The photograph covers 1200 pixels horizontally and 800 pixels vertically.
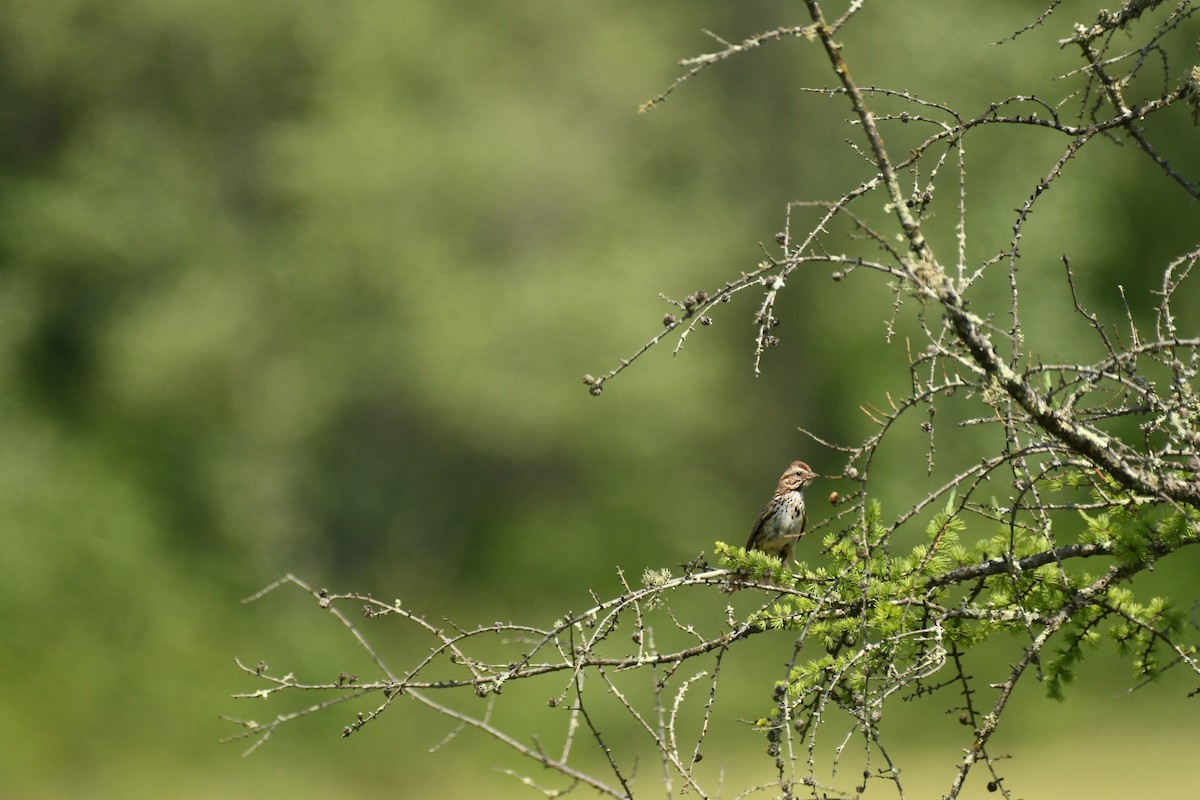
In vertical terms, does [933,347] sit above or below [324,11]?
below

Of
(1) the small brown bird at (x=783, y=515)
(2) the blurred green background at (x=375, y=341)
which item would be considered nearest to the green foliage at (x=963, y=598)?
(1) the small brown bird at (x=783, y=515)

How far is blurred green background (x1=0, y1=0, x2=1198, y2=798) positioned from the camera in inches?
570

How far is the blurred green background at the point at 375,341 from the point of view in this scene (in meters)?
14.5

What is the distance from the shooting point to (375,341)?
14.7 meters

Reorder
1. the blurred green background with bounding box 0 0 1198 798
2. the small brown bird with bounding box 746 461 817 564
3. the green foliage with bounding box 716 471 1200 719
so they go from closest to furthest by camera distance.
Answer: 1. the green foliage with bounding box 716 471 1200 719
2. the small brown bird with bounding box 746 461 817 564
3. the blurred green background with bounding box 0 0 1198 798

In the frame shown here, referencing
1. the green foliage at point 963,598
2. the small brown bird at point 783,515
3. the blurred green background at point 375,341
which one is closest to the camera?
the green foliage at point 963,598

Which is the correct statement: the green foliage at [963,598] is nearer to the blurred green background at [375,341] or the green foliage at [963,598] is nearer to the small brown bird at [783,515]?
the small brown bird at [783,515]

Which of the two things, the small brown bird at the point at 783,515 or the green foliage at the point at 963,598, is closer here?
the green foliage at the point at 963,598

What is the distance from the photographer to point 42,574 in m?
14.7

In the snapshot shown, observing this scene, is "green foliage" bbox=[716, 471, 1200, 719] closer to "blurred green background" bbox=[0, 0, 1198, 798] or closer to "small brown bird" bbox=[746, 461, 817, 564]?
"small brown bird" bbox=[746, 461, 817, 564]

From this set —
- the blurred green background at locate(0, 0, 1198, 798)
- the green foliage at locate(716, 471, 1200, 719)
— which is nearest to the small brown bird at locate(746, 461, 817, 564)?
the green foliage at locate(716, 471, 1200, 719)

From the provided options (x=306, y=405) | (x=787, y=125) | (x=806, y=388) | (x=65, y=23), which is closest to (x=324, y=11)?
(x=65, y=23)

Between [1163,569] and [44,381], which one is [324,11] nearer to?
[44,381]

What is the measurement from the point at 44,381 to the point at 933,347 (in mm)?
14369
